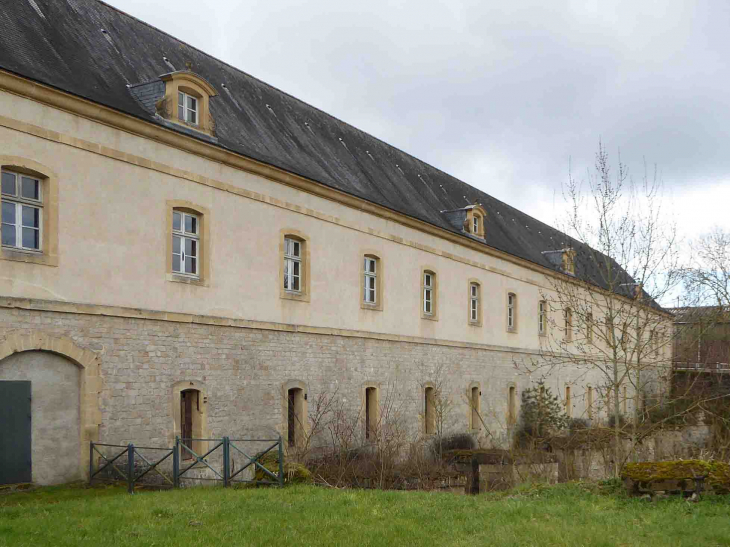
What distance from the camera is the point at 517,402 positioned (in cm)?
3127

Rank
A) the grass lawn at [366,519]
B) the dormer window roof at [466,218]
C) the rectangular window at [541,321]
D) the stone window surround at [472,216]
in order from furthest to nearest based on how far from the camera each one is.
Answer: the rectangular window at [541,321]
the stone window surround at [472,216]
the dormer window roof at [466,218]
the grass lawn at [366,519]

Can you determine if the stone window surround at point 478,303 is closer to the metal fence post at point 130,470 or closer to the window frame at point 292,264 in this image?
the window frame at point 292,264

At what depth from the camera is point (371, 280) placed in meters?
22.5

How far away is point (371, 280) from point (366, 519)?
1302 cm

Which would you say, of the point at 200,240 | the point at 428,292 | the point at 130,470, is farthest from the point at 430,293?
the point at 130,470

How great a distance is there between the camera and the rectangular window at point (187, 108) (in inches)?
639

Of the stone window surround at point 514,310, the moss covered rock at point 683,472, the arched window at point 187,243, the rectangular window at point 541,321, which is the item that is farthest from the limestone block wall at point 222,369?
the rectangular window at point 541,321

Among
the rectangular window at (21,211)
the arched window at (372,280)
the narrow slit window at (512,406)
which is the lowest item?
the narrow slit window at (512,406)

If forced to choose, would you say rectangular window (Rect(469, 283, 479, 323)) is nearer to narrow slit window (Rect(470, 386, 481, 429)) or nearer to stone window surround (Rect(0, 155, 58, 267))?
narrow slit window (Rect(470, 386, 481, 429))

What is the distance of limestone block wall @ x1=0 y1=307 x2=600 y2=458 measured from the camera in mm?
13852

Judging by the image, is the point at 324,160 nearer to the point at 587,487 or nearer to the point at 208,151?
the point at 208,151

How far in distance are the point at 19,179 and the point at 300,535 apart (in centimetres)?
771

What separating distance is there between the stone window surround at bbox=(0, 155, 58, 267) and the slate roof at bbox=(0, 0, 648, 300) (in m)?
1.41

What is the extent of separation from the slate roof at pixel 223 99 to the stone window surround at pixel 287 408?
4822 millimetres
